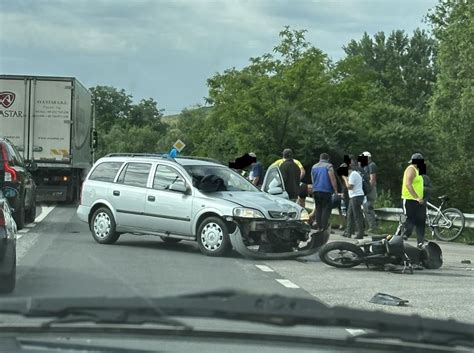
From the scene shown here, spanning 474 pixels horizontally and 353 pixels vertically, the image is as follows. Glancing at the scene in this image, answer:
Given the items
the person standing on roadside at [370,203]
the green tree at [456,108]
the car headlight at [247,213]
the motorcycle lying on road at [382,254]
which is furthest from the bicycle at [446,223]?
the green tree at [456,108]

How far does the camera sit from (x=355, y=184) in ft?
57.1

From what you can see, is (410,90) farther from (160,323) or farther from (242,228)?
(160,323)

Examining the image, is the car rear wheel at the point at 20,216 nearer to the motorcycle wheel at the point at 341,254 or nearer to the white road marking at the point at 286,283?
the motorcycle wheel at the point at 341,254

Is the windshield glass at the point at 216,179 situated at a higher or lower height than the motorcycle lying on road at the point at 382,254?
higher

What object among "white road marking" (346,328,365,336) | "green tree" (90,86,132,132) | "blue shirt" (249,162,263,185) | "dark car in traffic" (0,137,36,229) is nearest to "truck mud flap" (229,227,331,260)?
"dark car in traffic" (0,137,36,229)

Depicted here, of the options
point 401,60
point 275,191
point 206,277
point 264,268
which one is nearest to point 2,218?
point 206,277

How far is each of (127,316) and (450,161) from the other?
157 feet

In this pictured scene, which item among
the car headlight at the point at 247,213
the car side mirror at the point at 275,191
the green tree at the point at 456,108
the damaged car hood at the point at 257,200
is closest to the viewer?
the car headlight at the point at 247,213

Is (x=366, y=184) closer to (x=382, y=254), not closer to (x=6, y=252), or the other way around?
(x=382, y=254)

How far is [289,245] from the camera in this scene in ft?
44.8

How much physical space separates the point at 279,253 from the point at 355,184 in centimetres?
437

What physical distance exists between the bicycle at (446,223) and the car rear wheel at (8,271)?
11496mm

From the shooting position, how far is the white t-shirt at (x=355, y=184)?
17.4 metres

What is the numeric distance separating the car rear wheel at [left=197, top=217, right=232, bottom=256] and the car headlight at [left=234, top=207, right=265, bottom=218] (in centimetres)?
26
